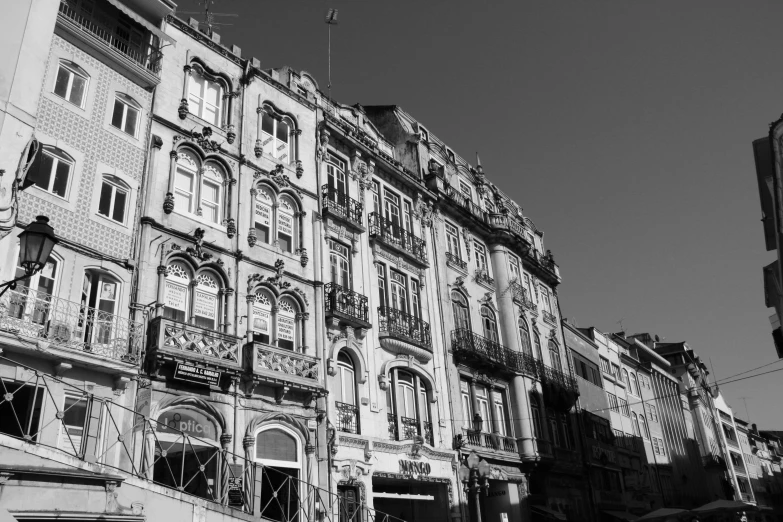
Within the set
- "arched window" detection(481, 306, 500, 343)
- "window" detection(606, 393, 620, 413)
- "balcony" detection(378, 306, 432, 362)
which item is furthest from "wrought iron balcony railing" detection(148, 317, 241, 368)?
"window" detection(606, 393, 620, 413)

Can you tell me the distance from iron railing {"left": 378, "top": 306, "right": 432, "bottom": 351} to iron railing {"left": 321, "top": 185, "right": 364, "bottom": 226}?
3.71 m

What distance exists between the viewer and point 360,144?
27.2 m

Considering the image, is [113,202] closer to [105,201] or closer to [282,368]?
[105,201]

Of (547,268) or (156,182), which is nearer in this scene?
(156,182)

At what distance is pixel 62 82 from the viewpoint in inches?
683

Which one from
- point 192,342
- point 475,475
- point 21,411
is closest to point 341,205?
point 192,342

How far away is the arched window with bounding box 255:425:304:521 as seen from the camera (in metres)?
18.6

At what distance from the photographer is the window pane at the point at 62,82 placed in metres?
17.1


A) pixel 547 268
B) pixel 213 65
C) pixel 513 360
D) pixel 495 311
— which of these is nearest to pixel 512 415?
pixel 513 360

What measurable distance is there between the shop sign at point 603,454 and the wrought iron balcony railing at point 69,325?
29153 mm

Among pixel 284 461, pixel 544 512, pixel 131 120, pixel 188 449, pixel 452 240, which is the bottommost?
pixel 544 512

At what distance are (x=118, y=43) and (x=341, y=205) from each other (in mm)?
9491

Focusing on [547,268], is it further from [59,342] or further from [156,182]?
[59,342]

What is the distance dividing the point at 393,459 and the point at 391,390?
262 cm
